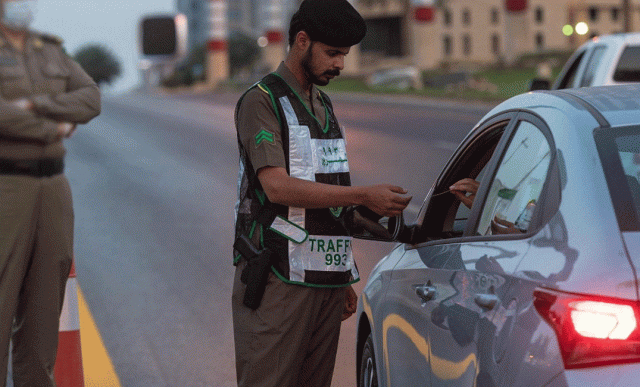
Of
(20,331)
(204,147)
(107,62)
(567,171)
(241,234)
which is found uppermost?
(567,171)

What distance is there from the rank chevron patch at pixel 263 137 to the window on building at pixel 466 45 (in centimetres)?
11763

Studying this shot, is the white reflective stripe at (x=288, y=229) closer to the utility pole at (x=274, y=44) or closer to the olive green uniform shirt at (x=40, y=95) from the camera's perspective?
the olive green uniform shirt at (x=40, y=95)

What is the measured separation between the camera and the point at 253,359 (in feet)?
13.2

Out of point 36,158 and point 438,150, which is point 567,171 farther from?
point 438,150

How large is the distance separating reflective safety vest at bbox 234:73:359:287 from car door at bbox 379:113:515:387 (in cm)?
28

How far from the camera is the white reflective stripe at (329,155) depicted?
3.98m

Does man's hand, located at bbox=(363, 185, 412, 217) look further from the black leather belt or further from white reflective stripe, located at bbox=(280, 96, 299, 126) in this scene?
the black leather belt

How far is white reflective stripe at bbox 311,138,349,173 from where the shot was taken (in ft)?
13.1

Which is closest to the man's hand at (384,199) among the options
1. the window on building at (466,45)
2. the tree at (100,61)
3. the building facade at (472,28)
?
the building facade at (472,28)

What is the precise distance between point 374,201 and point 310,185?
0.21m

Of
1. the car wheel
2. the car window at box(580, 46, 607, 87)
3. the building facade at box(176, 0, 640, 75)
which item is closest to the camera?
the car wheel

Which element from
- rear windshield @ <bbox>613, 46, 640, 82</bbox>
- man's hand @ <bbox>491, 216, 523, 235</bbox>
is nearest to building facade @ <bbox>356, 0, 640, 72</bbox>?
rear windshield @ <bbox>613, 46, 640, 82</bbox>

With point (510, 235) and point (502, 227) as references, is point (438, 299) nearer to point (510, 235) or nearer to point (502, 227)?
point (502, 227)

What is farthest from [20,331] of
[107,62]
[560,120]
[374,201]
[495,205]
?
[107,62]
